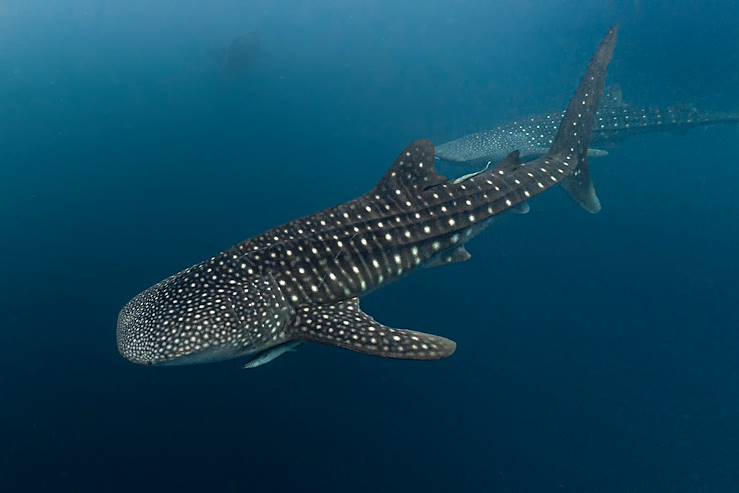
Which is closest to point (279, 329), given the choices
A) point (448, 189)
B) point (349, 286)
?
point (349, 286)

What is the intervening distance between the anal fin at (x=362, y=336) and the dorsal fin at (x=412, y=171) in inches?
76.5

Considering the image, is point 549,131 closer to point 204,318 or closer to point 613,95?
point 613,95

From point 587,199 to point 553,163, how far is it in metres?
1.25

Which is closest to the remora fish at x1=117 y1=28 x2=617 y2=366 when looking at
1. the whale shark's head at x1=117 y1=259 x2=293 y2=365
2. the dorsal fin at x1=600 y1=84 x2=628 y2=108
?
the whale shark's head at x1=117 y1=259 x2=293 y2=365

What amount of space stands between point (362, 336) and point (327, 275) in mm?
937

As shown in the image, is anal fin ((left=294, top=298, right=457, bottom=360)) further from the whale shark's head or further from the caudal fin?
the caudal fin

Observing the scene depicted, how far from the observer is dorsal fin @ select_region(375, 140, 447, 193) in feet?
20.2

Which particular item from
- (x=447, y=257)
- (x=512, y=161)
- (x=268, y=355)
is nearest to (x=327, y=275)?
(x=268, y=355)

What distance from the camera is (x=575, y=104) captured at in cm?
812

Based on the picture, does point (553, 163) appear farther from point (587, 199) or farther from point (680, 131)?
point (680, 131)

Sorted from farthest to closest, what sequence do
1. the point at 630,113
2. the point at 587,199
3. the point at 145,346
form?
the point at 630,113 → the point at 587,199 → the point at 145,346

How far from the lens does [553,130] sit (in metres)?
13.1

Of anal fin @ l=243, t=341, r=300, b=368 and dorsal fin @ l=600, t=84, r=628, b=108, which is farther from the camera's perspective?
dorsal fin @ l=600, t=84, r=628, b=108

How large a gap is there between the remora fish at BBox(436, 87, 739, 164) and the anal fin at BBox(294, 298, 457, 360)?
9.20 metres
